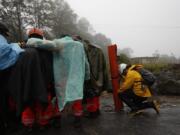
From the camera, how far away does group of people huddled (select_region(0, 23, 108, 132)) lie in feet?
16.9

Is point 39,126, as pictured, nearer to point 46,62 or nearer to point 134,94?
point 46,62

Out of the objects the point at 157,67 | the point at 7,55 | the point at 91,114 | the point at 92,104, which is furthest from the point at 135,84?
the point at 157,67

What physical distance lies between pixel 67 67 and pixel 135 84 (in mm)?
2007

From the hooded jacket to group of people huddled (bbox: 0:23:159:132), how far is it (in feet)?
3.15

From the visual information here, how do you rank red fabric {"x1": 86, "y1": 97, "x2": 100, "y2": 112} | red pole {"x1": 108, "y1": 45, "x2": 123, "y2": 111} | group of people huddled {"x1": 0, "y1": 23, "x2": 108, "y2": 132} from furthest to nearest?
red pole {"x1": 108, "y1": 45, "x2": 123, "y2": 111} → red fabric {"x1": 86, "y1": 97, "x2": 100, "y2": 112} → group of people huddled {"x1": 0, "y1": 23, "x2": 108, "y2": 132}

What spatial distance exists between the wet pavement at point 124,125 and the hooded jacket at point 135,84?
0.50 m

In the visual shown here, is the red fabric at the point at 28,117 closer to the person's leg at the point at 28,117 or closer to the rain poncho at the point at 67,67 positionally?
the person's leg at the point at 28,117

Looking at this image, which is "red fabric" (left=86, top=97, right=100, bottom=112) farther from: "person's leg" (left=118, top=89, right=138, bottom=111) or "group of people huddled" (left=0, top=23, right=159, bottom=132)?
"person's leg" (left=118, top=89, right=138, bottom=111)

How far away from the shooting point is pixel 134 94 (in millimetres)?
7156

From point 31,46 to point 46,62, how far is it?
386mm

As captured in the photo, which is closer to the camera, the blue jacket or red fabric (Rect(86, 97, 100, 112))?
the blue jacket

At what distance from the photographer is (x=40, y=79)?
5.20 m

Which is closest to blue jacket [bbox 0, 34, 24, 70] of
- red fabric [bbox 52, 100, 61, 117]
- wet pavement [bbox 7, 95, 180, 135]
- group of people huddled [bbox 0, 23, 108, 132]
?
group of people huddled [bbox 0, 23, 108, 132]

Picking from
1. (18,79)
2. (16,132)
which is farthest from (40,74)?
(16,132)
